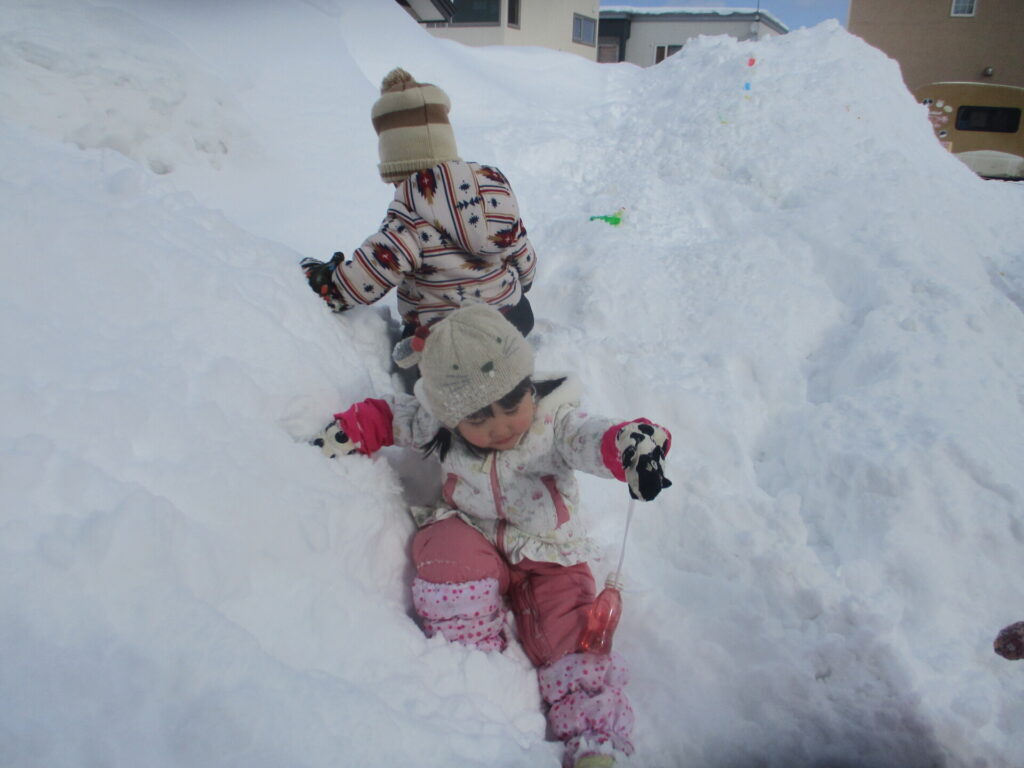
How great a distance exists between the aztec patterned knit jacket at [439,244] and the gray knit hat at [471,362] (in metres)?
0.69

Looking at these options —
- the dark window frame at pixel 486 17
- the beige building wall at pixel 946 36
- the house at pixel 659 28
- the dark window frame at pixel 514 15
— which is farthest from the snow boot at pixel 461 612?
the house at pixel 659 28

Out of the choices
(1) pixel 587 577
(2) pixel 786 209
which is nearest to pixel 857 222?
(2) pixel 786 209

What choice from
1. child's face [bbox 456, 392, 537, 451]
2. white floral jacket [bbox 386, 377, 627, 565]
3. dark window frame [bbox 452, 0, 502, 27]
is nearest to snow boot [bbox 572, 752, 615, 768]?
white floral jacket [bbox 386, 377, 627, 565]

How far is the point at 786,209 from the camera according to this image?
3.90 metres

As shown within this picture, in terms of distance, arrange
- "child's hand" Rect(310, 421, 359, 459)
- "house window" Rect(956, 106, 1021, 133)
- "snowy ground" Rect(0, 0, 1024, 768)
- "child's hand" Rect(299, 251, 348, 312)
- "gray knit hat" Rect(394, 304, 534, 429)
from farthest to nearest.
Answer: "house window" Rect(956, 106, 1021, 133)
"child's hand" Rect(299, 251, 348, 312)
"child's hand" Rect(310, 421, 359, 459)
"gray knit hat" Rect(394, 304, 534, 429)
"snowy ground" Rect(0, 0, 1024, 768)

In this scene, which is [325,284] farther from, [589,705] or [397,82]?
[589,705]

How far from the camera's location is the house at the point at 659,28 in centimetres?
2205

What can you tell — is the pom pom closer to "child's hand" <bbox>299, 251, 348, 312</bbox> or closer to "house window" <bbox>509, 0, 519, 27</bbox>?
Answer: "child's hand" <bbox>299, 251, 348, 312</bbox>

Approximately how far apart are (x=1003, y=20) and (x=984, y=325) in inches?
656

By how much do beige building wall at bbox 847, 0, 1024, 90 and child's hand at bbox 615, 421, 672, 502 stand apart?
56.6 ft

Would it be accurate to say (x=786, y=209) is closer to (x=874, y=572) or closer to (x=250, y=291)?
(x=874, y=572)

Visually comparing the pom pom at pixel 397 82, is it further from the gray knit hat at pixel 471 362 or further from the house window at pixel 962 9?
the house window at pixel 962 9

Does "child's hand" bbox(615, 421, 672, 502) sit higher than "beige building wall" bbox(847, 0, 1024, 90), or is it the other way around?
"beige building wall" bbox(847, 0, 1024, 90)

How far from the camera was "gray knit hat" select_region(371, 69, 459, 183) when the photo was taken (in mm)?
2113
